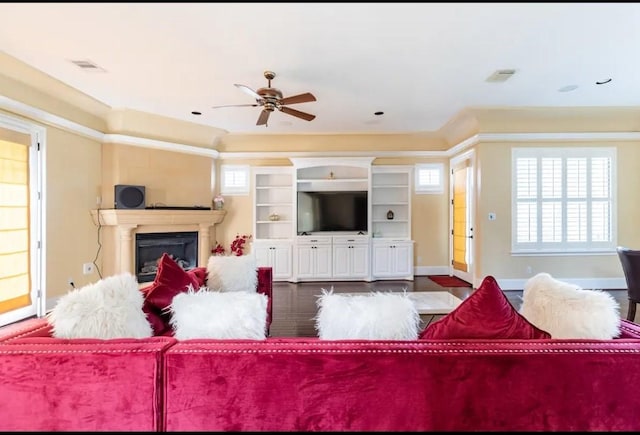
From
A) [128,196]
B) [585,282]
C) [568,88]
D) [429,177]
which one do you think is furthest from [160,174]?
[585,282]

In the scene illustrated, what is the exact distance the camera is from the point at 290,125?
5539 millimetres

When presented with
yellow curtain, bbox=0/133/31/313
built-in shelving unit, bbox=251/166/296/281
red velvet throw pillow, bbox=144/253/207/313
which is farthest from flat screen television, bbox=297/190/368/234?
yellow curtain, bbox=0/133/31/313

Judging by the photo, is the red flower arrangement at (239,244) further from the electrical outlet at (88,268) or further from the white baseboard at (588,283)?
the white baseboard at (588,283)

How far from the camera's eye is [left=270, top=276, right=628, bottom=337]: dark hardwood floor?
347cm

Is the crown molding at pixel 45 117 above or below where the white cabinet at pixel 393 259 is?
above

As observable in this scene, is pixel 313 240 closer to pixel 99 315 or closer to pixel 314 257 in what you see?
pixel 314 257

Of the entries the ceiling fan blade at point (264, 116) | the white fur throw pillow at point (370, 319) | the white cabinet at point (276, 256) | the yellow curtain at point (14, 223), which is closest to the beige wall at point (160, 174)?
the yellow curtain at point (14, 223)

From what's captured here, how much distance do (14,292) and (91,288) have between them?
330cm

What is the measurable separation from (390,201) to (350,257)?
1530 millimetres

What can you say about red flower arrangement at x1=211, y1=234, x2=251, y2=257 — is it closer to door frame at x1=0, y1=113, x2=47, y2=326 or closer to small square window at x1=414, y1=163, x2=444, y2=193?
door frame at x1=0, y1=113, x2=47, y2=326

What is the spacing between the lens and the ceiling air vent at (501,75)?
11.5 ft

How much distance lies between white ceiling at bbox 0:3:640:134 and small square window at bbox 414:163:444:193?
1.94 meters

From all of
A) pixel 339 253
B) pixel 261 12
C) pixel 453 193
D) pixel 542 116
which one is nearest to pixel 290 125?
pixel 339 253

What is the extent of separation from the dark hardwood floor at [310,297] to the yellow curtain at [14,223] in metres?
3.15
